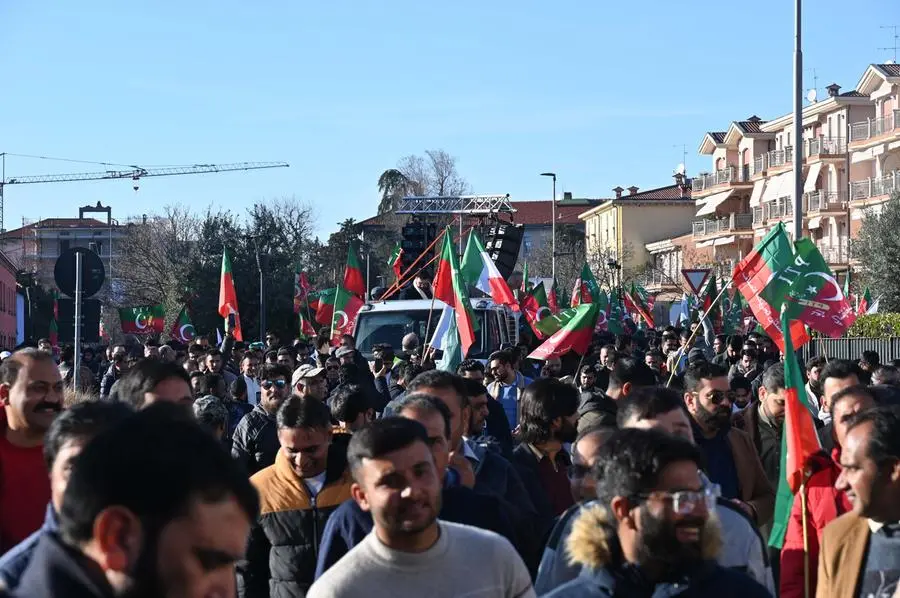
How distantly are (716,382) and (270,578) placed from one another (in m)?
2.87

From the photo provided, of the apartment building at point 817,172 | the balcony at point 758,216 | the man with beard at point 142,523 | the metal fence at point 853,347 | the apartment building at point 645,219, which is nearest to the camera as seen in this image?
the man with beard at point 142,523

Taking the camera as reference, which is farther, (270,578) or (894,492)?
(270,578)

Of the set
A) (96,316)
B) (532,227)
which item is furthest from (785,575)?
(532,227)

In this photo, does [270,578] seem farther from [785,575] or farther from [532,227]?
[532,227]

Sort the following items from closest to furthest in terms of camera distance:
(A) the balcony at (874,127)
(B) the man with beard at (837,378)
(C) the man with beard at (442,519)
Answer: (C) the man with beard at (442,519) → (B) the man with beard at (837,378) → (A) the balcony at (874,127)

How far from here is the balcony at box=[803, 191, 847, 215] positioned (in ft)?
240

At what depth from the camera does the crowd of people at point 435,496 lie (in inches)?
90.3

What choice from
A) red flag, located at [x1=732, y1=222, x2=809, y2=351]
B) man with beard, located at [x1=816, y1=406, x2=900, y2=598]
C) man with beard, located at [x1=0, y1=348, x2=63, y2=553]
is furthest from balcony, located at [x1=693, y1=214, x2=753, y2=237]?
man with beard, located at [x1=816, y1=406, x2=900, y2=598]

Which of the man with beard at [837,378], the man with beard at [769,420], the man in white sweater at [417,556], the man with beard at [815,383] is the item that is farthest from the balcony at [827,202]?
the man in white sweater at [417,556]

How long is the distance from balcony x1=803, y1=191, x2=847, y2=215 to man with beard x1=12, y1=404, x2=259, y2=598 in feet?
241

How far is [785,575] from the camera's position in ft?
19.0

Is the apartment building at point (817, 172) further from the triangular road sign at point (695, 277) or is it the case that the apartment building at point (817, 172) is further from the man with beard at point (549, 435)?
the man with beard at point (549, 435)

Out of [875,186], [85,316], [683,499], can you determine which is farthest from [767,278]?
[875,186]

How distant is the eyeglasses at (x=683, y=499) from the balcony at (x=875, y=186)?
209 ft
